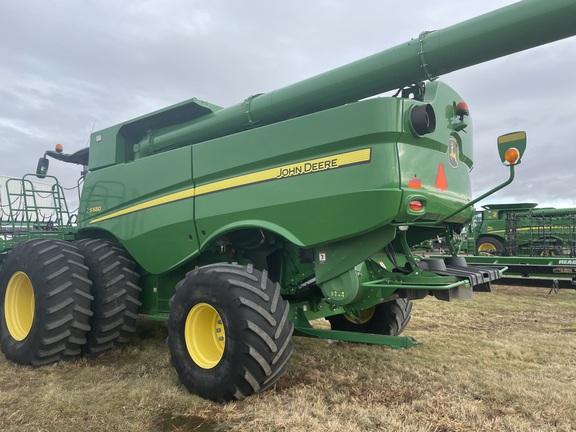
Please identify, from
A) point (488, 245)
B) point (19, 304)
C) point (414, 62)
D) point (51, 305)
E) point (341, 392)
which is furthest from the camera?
point (488, 245)

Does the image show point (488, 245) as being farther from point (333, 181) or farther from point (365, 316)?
point (333, 181)

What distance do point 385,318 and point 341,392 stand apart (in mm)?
1622

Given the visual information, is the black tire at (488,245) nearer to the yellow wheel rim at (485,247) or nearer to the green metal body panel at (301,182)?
the yellow wheel rim at (485,247)

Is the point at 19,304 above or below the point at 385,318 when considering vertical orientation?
above

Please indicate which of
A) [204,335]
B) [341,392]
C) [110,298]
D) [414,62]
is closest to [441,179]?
[414,62]

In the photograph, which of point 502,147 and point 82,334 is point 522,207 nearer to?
point 502,147

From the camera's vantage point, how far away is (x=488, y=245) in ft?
56.6

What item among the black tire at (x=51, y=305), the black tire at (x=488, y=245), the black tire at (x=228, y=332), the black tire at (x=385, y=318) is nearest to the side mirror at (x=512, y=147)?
the black tire at (x=228, y=332)

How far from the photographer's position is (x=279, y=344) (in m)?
3.31

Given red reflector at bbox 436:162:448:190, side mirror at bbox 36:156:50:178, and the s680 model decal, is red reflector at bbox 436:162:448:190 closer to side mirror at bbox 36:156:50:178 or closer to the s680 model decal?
the s680 model decal

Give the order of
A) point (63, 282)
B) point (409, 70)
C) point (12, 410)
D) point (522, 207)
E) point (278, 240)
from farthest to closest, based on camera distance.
Answer: 1. point (522, 207)
2. point (63, 282)
3. point (278, 240)
4. point (409, 70)
5. point (12, 410)

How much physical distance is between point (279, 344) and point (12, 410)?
1987 mm

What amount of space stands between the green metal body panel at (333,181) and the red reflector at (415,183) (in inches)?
0.6

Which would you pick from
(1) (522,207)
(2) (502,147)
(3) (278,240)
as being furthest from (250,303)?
(1) (522,207)
